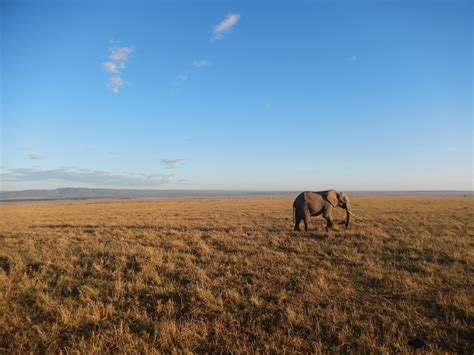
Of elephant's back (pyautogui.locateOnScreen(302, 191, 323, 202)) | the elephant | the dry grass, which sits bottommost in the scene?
the dry grass

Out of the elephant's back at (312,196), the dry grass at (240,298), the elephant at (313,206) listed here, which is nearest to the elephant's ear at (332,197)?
the elephant at (313,206)

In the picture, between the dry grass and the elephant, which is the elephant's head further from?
the dry grass

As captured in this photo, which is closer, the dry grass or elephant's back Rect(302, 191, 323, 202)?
the dry grass

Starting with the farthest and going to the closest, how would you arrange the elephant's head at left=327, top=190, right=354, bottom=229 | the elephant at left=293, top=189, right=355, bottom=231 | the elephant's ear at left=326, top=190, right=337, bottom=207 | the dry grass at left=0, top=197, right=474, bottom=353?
the elephant's head at left=327, top=190, right=354, bottom=229
the elephant's ear at left=326, top=190, right=337, bottom=207
the elephant at left=293, top=189, right=355, bottom=231
the dry grass at left=0, top=197, right=474, bottom=353

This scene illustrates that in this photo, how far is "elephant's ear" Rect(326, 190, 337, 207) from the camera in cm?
1441

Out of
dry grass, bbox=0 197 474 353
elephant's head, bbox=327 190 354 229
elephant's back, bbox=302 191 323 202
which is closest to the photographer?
dry grass, bbox=0 197 474 353

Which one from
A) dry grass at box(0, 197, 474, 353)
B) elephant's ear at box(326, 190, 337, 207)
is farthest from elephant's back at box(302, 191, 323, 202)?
dry grass at box(0, 197, 474, 353)

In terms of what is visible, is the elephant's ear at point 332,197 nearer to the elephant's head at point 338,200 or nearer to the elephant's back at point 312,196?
the elephant's head at point 338,200

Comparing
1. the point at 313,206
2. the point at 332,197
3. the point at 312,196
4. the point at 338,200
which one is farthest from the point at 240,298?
the point at 338,200

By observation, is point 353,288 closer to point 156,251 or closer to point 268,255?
point 268,255

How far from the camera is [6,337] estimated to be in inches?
174

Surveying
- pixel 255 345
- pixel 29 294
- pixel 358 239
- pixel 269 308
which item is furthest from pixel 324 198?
pixel 29 294

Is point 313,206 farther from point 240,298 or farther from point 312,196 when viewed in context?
point 240,298

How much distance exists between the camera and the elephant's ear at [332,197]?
1441cm
